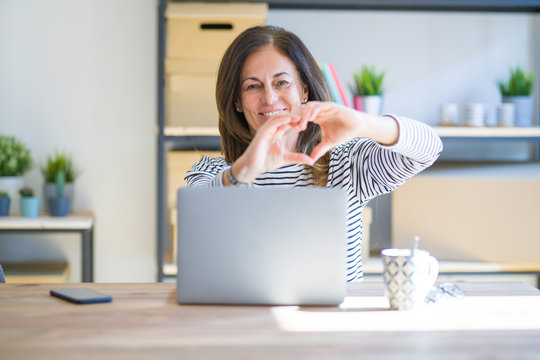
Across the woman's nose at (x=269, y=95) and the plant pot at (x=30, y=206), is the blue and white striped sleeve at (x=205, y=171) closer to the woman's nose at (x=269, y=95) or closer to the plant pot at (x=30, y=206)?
the woman's nose at (x=269, y=95)

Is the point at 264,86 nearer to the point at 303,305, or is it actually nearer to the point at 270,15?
the point at 303,305

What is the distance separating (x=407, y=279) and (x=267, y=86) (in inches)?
27.9

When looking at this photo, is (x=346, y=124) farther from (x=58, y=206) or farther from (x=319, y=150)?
(x=58, y=206)

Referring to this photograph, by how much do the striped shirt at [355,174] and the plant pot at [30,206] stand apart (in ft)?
3.68

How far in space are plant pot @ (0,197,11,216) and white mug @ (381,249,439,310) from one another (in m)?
1.90

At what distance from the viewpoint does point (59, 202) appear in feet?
8.93

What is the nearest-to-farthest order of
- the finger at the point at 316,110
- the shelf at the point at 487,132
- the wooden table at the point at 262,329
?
the wooden table at the point at 262,329
the finger at the point at 316,110
the shelf at the point at 487,132

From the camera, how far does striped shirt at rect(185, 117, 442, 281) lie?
5.46 feet

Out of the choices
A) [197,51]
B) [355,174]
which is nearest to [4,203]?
[197,51]

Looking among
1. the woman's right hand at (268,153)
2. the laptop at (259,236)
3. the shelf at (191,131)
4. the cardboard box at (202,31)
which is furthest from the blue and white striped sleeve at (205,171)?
the cardboard box at (202,31)

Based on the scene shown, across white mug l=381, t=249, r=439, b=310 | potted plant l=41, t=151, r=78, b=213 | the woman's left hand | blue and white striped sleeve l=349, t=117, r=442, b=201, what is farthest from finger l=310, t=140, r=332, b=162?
potted plant l=41, t=151, r=78, b=213

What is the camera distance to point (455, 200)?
2.73 m

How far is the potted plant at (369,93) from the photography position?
2.78m

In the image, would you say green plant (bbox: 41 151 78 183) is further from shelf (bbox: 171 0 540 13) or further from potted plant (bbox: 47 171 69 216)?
shelf (bbox: 171 0 540 13)
